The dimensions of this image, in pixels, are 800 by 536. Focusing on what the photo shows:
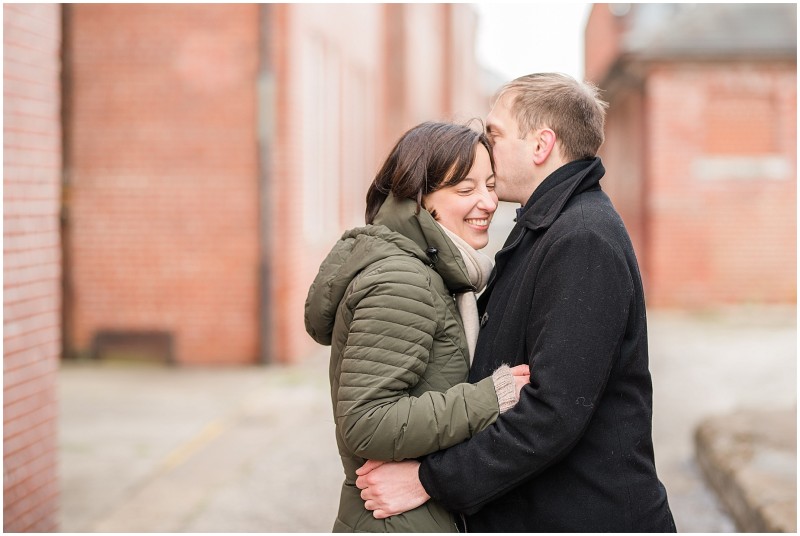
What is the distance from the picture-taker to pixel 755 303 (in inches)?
622

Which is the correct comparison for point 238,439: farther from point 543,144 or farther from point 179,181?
point 543,144

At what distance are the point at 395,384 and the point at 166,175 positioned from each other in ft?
25.5

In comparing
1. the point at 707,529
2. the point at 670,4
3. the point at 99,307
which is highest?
the point at 670,4

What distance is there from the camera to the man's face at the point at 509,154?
8.11 feet

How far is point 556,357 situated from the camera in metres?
2.22

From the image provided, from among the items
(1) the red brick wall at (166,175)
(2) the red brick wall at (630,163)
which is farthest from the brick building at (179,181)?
(2) the red brick wall at (630,163)

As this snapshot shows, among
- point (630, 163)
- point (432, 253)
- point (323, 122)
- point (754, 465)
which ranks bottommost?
point (754, 465)

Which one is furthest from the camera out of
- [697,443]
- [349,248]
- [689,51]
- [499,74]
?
[499,74]

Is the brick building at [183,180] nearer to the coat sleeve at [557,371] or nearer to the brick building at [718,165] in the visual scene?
the coat sleeve at [557,371]

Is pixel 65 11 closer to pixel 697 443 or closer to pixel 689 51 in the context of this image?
pixel 697 443

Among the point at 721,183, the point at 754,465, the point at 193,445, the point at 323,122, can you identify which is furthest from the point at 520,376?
the point at 721,183

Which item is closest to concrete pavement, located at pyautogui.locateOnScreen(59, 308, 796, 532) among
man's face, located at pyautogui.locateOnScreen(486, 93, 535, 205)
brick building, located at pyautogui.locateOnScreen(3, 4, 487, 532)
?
brick building, located at pyautogui.locateOnScreen(3, 4, 487, 532)

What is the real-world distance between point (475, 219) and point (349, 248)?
34 cm

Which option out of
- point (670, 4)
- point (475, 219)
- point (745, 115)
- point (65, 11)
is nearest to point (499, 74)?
point (670, 4)
